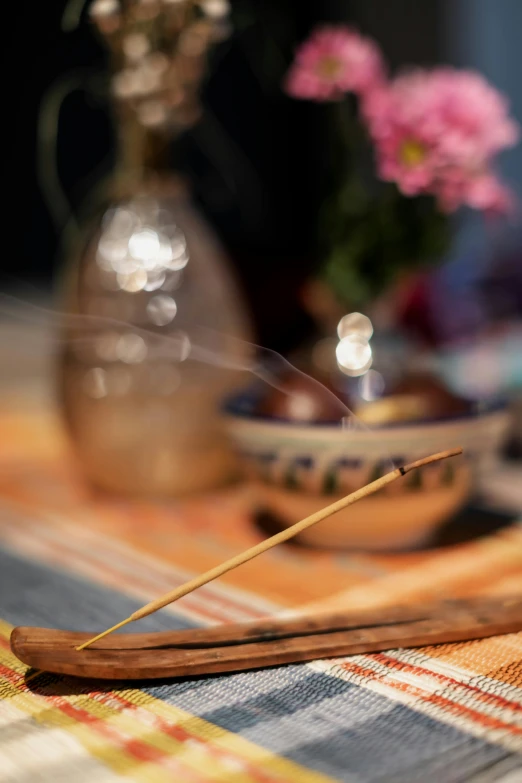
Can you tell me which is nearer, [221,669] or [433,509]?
[221,669]

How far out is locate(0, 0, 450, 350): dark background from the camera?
1.20 meters

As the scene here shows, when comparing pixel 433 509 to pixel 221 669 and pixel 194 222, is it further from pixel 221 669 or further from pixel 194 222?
pixel 194 222

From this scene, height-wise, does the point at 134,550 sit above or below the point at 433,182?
below

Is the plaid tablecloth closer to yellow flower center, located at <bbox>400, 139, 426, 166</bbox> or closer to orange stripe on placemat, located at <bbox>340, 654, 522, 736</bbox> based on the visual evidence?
orange stripe on placemat, located at <bbox>340, 654, 522, 736</bbox>

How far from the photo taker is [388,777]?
0.34 m

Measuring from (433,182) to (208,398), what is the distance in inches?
10.8

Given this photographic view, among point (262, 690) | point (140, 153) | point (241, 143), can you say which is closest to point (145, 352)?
point (140, 153)

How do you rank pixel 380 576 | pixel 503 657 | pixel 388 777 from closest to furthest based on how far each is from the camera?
pixel 388 777 → pixel 503 657 → pixel 380 576

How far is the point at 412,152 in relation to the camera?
2.22 ft

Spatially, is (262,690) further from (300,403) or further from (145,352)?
(145,352)

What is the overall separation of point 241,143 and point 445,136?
1.58 m

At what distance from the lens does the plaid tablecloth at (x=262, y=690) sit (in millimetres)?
351

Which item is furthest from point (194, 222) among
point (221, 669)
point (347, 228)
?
point (221, 669)

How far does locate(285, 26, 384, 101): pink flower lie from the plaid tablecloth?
15.1 inches
